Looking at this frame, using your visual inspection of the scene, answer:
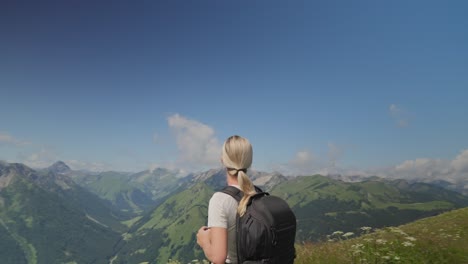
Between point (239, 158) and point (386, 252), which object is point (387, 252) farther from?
point (239, 158)

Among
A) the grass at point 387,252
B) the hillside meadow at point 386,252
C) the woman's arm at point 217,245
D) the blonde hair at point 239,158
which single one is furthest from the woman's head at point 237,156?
the grass at point 387,252

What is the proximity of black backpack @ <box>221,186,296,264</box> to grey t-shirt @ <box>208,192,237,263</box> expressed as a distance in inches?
3.5

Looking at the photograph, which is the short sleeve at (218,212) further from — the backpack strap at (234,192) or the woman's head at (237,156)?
the woman's head at (237,156)

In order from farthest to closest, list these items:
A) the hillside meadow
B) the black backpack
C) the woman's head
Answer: the hillside meadow → the woman's head → the black backpack

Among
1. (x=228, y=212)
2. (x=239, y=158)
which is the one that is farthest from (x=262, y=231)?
(x=239, y=158)

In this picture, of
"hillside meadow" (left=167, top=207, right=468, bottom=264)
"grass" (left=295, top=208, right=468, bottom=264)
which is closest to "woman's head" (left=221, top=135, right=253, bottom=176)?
"hillside meadow" (left=167, top=207, right=468, bottom=264)

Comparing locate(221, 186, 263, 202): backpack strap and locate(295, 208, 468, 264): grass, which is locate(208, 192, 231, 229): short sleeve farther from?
locate(295, 208, 468, 264): grass

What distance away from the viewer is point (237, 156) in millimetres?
4281

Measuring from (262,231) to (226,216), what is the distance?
461mm

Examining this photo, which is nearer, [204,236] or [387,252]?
[204,236]

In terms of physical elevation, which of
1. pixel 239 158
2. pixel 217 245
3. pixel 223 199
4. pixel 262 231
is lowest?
pixel 217 245

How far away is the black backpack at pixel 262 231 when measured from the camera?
3.89 meters

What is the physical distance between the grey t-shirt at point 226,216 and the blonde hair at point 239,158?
0.79 feet

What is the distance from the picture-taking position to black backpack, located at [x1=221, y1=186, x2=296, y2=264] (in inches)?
153
